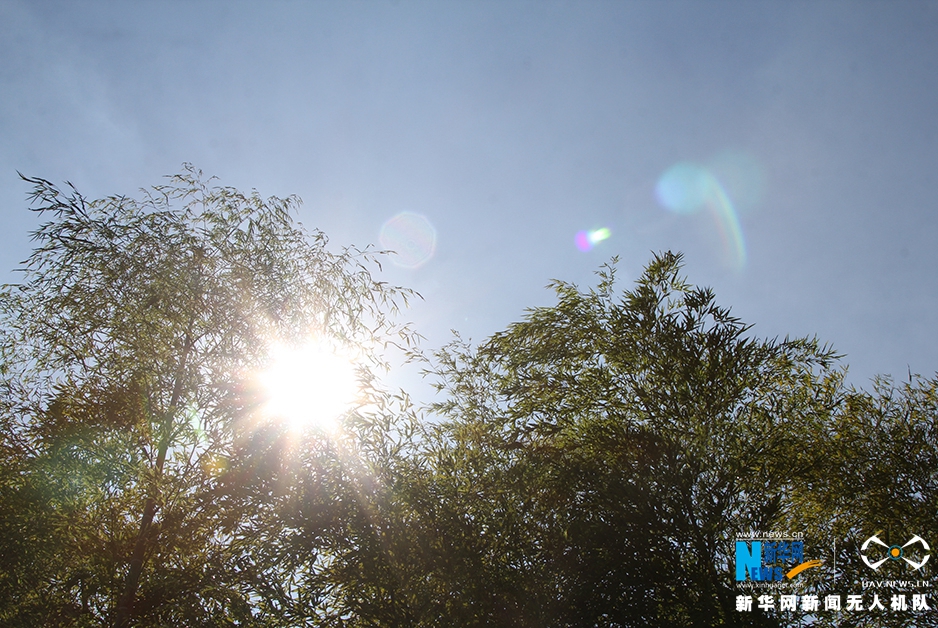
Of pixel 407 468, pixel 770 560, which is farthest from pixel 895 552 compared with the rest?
pixel 407 468

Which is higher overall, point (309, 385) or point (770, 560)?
point (309, 385)

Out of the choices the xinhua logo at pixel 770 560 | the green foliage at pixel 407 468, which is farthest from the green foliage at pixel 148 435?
the xinhua logo at pixel 770 560

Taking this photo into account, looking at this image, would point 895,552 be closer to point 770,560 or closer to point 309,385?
point 770,560

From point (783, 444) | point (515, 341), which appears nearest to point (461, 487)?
point (515, 341)

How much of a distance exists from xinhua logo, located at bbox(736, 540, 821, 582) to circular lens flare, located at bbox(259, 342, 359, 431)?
3.29 meters

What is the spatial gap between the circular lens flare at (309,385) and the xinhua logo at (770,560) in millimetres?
3290

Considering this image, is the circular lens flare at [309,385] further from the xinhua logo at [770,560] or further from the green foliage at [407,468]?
the xinhua logo at [770,560]

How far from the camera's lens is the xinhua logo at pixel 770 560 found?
413 cm

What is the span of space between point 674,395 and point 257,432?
3520 mm

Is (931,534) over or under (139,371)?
under

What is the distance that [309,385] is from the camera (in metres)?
5.03

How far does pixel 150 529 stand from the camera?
15.4ft

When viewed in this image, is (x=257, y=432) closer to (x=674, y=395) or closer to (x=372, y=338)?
(x=372, y=338)

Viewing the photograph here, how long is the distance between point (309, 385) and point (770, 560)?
3.97m
